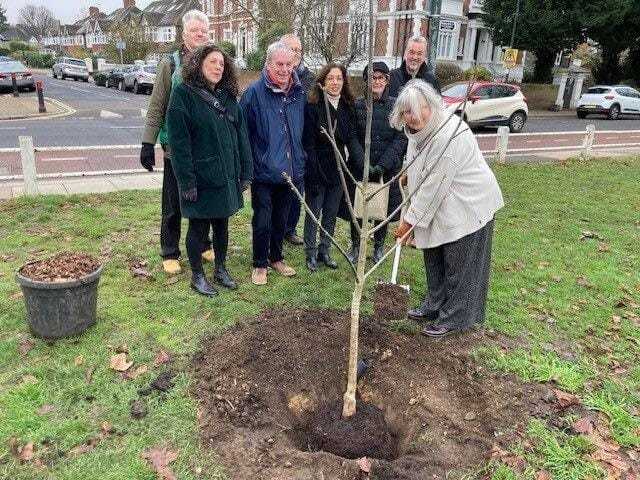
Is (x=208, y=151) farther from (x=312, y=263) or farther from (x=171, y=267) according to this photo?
(x=312, y=263)

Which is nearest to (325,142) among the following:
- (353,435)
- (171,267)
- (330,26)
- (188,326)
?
(171,267)

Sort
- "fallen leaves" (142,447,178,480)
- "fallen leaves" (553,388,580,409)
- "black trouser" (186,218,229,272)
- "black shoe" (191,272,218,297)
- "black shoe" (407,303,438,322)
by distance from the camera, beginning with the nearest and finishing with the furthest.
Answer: "fallen leaves" (142,447,178,480) → "fallen leaves" (553,388,580,409) → "black shoe" (407,303,438,322) → "black trouser" (186,218,229,272) → "black shoe" (191,272,218,297)

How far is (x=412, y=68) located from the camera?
5199 millimetres

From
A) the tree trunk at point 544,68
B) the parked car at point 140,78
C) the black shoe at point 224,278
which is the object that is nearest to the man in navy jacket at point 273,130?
the black shoe at point 224,278

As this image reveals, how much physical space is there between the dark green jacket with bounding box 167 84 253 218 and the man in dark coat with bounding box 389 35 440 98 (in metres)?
1.75

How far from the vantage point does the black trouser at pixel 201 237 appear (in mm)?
4238

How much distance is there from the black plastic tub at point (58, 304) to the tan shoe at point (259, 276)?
1.39m

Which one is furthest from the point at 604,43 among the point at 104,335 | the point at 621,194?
the point at 104,335

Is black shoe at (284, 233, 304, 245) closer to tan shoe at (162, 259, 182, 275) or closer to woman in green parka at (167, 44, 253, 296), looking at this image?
tan shoe at (162, 259, 182, 275)

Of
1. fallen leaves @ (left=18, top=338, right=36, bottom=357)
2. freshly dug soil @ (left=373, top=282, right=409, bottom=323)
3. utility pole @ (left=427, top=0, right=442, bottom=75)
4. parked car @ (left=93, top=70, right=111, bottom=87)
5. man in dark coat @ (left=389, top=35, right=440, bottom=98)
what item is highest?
utility pole @ (left=427, top=0, right=442, bottom=75)

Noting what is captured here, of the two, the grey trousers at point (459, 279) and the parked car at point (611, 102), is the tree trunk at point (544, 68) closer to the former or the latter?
the parked car at point (611, 102)

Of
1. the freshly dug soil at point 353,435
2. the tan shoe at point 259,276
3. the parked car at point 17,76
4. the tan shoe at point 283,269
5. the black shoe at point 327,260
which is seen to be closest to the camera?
the freshly dug soil at point 353,435

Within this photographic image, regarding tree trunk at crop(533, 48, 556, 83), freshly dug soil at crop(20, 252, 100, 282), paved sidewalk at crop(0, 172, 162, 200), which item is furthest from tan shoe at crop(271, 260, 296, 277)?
tree trunk at crop(533, 48, 556, 83)

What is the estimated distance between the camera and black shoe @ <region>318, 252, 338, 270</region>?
16.7 ft
